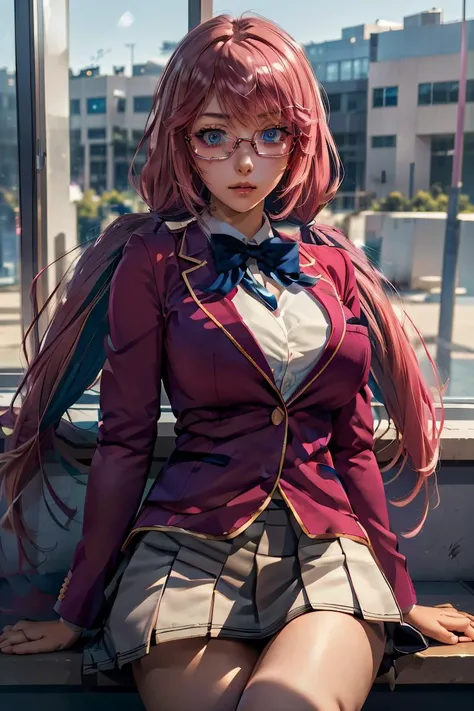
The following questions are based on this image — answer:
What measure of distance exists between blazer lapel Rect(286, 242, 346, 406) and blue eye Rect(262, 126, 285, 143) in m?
0.24

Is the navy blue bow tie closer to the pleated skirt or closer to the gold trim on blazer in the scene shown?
the gold trim on blazer

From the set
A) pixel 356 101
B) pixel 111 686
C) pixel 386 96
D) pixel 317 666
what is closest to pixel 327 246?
pixel 317 666

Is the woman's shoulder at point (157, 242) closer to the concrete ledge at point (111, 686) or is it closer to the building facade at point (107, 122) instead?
the concrete ledge at point (111, 686)

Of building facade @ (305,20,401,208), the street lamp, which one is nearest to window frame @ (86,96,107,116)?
building facade @ (305,20,401,208)

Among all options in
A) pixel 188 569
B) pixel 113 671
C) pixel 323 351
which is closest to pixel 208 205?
pixel 323 351

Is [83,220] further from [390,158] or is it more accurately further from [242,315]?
[390,158]

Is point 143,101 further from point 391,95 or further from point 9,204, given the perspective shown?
point 391,95

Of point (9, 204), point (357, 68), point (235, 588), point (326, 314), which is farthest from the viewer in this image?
point (357, 68)

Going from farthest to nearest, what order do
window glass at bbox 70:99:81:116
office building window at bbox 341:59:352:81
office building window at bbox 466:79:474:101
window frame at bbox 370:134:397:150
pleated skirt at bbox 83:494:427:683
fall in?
office building window at bbox 466:79:474:101
window frame at bbox 370:134:397:150
office building window at bbox 341:59:352:81
window glass at bbox 70:99:81:116
pleated skirt at bbox 83:494:427:683

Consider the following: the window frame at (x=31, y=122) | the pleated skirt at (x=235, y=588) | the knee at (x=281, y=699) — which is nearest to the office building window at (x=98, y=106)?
the window frame at (x=31, y=122)

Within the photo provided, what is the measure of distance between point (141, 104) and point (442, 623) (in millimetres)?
1685

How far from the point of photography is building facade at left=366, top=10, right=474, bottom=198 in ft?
10.8

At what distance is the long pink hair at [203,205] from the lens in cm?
139

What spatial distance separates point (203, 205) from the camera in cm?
152
